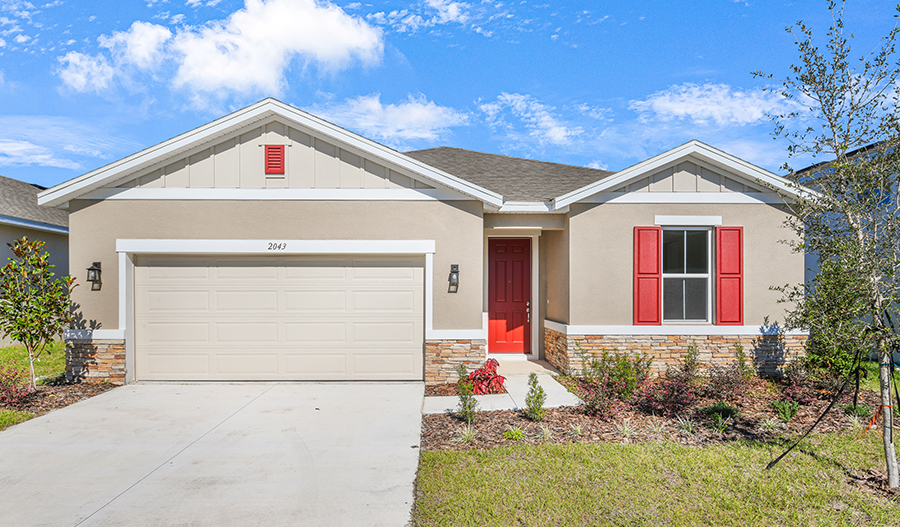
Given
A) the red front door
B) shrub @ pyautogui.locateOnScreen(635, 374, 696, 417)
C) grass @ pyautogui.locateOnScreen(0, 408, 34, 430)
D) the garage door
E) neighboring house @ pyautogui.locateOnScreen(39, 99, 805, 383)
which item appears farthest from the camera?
the red front door

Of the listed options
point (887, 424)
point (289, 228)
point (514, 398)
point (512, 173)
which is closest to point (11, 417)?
point (289, 228)

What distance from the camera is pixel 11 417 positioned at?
19.4 feet

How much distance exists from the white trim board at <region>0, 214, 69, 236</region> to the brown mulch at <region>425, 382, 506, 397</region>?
37.0 ft

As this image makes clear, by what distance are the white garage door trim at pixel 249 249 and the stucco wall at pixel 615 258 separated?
8.64 ft

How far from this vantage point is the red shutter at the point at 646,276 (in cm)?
823

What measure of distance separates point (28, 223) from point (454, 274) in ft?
37.5

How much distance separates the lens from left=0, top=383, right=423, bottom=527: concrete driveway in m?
3.62

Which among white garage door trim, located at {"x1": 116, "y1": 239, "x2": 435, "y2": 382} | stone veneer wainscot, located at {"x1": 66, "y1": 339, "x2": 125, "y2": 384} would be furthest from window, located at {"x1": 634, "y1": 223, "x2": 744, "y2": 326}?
stone veneer wainscot, located at {"x1": 66, "y1": 339, "x2": 125, "y2": 384}

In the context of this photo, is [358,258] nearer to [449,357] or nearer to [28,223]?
[449,357]

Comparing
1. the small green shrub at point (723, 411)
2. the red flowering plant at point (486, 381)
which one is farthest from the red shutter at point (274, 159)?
the small green shrub at point (723, 411)

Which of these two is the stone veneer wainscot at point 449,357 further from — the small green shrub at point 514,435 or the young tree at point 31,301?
the young tree at point 31,301

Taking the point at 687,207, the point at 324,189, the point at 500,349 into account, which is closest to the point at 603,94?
the point at 687,207

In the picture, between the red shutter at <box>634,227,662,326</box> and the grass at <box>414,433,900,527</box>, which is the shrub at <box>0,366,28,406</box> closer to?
the grass at <box>414,433,900,527</box>

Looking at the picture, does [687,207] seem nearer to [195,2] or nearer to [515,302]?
[515,302]
